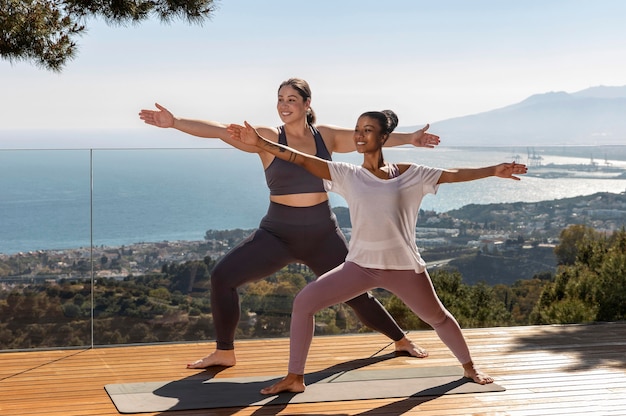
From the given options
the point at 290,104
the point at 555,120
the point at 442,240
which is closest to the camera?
the point at 290,104

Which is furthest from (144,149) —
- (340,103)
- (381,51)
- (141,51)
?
(340,103)

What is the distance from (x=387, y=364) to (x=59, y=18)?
10.4ft

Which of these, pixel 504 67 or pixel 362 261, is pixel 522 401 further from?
pixel 504 67

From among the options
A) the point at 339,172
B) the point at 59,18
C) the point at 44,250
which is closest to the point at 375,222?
the point at 339,172

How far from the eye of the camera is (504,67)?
52.5 metres

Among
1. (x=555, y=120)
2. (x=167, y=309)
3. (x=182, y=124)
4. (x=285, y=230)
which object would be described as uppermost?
(x=555, y=120)

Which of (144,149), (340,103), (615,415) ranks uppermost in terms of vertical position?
(340,103)

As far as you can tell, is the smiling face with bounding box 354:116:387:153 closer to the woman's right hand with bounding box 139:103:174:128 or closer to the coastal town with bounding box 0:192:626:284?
the woman's right hand with bounding box 139:103:174:128

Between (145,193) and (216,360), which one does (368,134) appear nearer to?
(216,360)

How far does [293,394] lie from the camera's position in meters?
4.13

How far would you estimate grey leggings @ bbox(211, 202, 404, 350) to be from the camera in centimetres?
459

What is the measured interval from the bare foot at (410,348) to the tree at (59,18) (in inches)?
110

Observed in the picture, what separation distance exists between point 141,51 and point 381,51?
1016 cm

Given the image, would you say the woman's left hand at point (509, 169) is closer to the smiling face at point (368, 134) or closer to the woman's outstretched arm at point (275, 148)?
the smiling face at point (368, 134)
